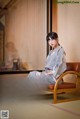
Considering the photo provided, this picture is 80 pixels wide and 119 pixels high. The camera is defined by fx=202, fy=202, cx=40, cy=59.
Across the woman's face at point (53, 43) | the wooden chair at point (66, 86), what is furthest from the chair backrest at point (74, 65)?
the woman's face at point (53, 43)

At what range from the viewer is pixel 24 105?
83 cm

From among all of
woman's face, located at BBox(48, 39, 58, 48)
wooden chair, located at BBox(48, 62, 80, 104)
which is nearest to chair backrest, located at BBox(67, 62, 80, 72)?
wooden chair, located at BBox(48, 62, 80, 104)

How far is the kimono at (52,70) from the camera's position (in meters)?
0.88

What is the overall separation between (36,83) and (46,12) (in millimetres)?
315

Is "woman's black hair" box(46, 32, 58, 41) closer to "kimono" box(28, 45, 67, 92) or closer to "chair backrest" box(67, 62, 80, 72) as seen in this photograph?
"kimono" box(28, 45, 67, 92)

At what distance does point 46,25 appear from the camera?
34.8 inches

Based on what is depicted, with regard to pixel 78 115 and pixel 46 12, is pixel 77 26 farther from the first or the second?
pixel 78 115

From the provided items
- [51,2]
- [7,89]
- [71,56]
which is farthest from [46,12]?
[7,89]

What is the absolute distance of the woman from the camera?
871 mm

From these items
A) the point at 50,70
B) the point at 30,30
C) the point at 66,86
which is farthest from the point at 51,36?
the point at 66,86

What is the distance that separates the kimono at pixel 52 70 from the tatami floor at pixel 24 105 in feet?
0.17

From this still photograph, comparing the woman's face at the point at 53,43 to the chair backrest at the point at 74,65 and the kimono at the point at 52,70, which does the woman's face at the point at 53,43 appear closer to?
the kimono at the point at 52,70

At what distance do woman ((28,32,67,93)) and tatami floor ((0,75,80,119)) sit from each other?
0.16 feet

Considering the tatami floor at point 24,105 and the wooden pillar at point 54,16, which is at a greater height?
the wooden pillar at point 54,16
